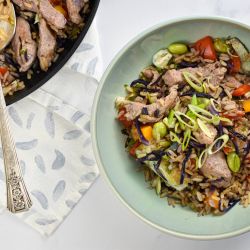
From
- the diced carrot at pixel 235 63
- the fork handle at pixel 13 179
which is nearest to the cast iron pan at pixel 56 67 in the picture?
the fork handle at pixel 13 179

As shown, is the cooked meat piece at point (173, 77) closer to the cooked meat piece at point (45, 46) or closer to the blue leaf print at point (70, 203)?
the cooked meat piece at point (45, 46)

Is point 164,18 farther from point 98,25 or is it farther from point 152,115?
point 152,115

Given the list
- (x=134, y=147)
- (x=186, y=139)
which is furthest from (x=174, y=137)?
(x=134, y=147)

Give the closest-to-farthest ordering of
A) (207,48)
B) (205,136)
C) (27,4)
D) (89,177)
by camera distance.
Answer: (205,136)
(207,48)
(27,4)
(89,177)

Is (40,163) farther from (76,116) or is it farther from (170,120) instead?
(170,120)

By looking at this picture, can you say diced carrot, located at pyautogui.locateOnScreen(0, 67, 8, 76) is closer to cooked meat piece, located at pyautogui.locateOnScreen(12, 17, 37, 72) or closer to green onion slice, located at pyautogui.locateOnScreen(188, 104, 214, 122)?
cooked meat piece, located at pyautogui.locateOnScreen(12, 17, 37, 72)
